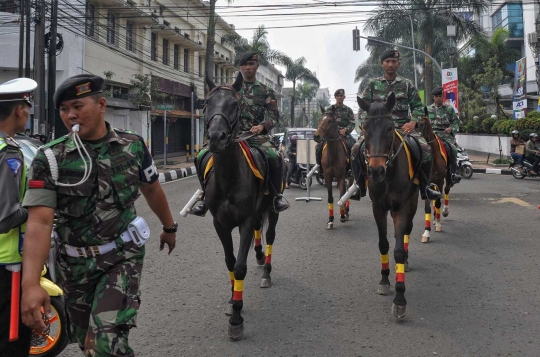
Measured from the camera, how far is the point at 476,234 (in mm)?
8883

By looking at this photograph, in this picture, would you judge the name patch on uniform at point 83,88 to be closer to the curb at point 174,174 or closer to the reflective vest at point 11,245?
the reflective vest at point 11,245

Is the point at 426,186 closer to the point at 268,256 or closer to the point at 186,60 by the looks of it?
the point at 268,256

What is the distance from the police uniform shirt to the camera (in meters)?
2.82

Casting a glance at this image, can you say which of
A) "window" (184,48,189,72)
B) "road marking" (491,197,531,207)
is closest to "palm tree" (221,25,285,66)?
"window" (184,48,189,72)

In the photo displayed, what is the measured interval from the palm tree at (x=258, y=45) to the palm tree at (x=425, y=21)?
10.5 m

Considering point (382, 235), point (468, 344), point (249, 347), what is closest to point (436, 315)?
point (468, 344)

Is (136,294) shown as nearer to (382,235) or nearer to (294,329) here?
(294,329)

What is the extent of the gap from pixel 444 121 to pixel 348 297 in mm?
5894

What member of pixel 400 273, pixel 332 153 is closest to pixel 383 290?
pixel 400 273

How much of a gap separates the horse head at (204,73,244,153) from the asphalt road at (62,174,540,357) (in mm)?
1701

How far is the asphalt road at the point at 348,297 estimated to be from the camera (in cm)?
437

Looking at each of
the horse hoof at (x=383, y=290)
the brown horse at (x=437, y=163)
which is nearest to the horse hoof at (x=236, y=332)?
the horse hoof at (x=383, y=290)

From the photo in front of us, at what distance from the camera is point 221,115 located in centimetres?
457

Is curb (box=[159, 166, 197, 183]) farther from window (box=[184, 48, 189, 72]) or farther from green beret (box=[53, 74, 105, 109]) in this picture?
window (box=[184, 48, 189, 72])
